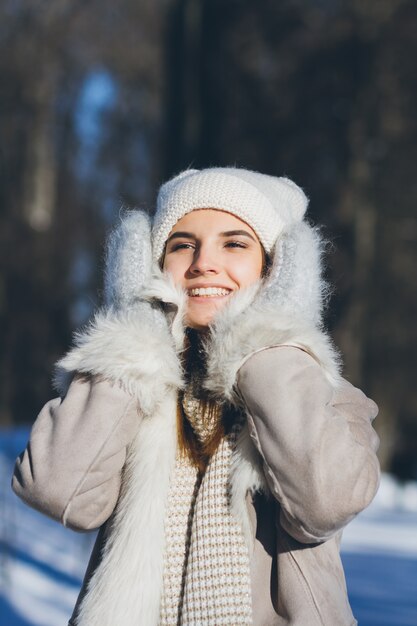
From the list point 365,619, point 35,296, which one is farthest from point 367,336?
point 365,619

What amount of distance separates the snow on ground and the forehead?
299cm

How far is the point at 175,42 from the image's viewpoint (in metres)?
9.07

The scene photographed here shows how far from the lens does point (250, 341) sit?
199cm

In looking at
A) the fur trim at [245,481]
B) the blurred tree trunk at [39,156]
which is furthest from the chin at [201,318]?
the blurred tree trunk at [39,156]

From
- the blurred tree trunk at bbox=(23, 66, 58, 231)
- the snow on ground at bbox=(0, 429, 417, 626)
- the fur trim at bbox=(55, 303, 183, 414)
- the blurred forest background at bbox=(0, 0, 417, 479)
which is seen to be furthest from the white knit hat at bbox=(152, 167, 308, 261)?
the blurred tree trunk at bbox=(23, 66, 58, 231)

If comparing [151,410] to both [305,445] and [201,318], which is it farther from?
[305,445]

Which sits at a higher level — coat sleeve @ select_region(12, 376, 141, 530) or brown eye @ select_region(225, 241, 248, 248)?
brown eye @ select_region(225, 241, 248, 248)

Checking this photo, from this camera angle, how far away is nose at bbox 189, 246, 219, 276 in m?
2.14

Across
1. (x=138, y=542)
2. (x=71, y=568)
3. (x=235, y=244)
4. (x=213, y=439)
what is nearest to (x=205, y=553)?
(x=138, y=542)

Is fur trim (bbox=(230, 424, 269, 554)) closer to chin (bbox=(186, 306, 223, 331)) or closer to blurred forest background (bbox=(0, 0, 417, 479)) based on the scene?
chin (bbox=(186, 306, 223, 331))

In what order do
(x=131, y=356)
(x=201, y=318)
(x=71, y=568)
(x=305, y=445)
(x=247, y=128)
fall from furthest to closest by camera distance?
(x=247, y=128) < (x=71, y=568) < (x=201, y=318) < (x=131, y=356) < (x=305, y=445)

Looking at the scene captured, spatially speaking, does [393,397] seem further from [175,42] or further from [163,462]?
[163,462]

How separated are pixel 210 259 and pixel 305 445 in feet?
1.73

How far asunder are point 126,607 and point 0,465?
7956 mm
